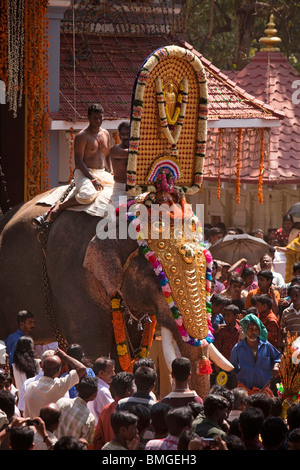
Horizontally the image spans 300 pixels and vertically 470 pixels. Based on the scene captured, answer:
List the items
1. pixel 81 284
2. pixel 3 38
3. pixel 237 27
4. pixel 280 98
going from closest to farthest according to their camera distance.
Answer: pixel 81 284 → pixel 3 38 → pixel 280 98 → pixel 237 27

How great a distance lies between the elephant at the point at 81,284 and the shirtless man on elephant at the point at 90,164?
13 centimetres

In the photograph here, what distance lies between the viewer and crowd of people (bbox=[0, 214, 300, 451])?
6.81 m

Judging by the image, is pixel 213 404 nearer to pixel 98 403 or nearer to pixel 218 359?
pixel 98 403

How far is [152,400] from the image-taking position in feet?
25.5

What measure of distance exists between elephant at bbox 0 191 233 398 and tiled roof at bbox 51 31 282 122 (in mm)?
3566

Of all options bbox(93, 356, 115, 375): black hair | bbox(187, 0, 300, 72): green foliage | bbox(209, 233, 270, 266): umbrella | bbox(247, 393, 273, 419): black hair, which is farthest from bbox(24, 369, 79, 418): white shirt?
bbox(187, 0, 300, 72): green foliage

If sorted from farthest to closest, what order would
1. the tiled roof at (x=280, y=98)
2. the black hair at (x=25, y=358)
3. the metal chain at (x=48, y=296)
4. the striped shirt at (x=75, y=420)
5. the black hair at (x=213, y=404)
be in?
1. the tiled roof at (x=280, y=98)
2. the metal chain at (x=48, y=296)
3. the black hair at (x=25, y=358)
4. the striped shirt at (x=75, y=420)
5. the black hair at (x=213, y=404)

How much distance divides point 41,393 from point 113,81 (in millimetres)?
7567

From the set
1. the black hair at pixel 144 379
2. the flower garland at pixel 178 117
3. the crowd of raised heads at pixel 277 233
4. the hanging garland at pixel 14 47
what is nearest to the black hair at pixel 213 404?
the black hair at pixel 144 379

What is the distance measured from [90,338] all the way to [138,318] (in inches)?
17.5

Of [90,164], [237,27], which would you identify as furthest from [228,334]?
[237,27]

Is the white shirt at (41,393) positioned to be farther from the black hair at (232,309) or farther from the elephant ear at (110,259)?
the black hair at (232,309)

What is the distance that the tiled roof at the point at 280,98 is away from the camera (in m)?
18.1

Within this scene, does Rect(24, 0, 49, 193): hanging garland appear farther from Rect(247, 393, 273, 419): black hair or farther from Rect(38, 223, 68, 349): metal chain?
Rect(247, 393, 273, 419): black hair
